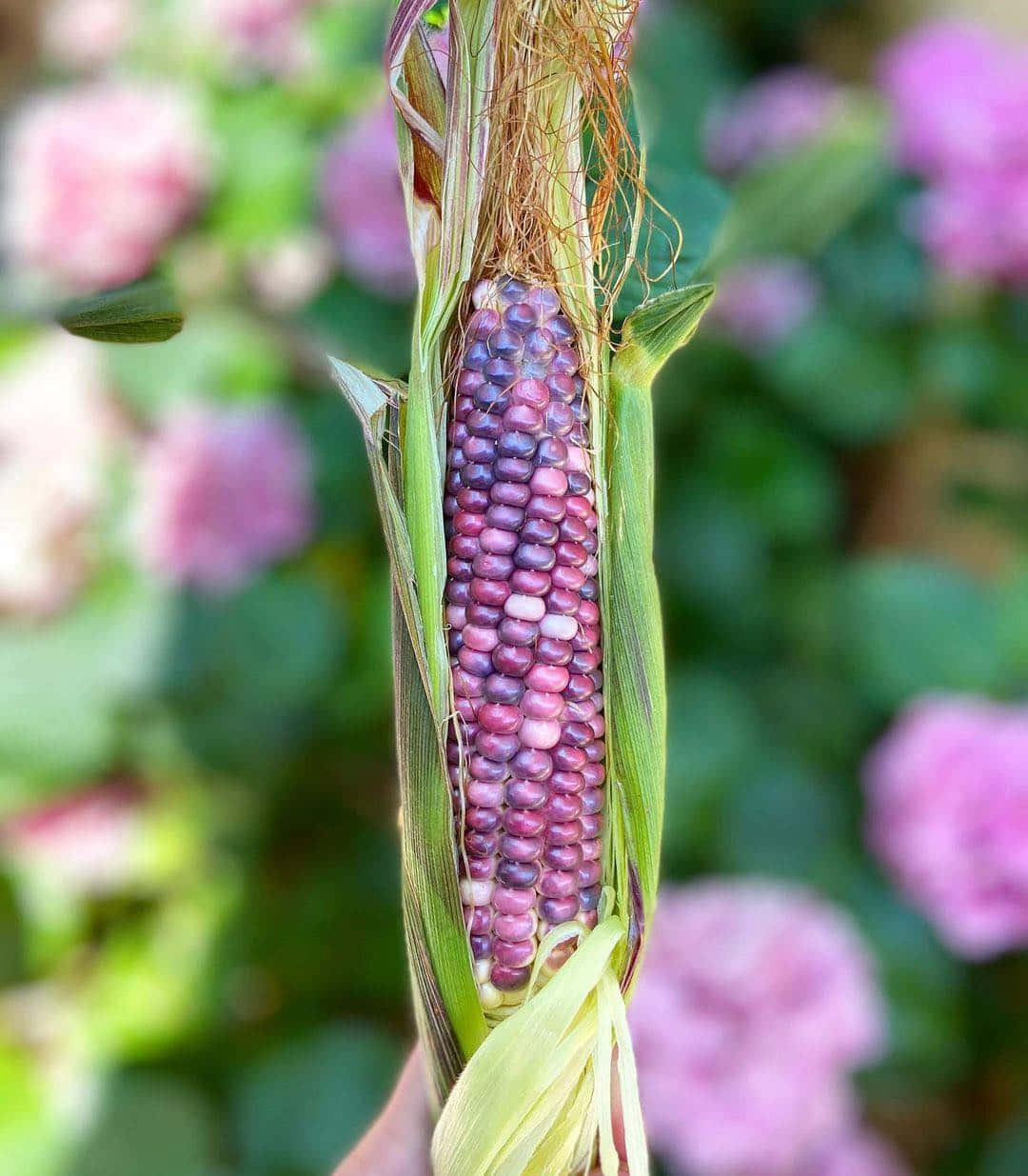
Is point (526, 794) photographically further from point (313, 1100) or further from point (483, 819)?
point (313, 1100)

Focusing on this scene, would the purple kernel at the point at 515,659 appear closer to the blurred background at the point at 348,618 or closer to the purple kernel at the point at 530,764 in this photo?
the purple kernel at the point at 530,764

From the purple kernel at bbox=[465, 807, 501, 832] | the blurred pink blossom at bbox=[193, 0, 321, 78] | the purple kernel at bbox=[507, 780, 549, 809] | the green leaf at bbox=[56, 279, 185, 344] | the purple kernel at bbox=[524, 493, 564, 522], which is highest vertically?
the blurred pink blossom at bbox=[193, 0, 321, 78]

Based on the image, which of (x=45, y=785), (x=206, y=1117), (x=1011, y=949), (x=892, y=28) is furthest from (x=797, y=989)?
(x=892, y=28)

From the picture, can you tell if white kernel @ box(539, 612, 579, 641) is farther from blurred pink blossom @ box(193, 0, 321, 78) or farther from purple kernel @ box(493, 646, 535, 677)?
blurred pink blossom @ box(193, 0, 321, 78)

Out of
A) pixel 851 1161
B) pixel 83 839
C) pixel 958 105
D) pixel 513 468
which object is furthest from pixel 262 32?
pixel 851 1161

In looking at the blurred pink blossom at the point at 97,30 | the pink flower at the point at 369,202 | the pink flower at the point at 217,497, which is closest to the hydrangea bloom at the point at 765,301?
the pink flower at the point at 369,202

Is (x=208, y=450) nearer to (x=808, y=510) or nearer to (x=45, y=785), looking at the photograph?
(x=45, y=785)

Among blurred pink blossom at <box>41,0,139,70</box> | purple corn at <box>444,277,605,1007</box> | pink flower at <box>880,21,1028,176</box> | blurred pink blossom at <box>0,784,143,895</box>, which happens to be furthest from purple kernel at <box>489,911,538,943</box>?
blurred pink blossom at <box>41,0,139,70</box>
